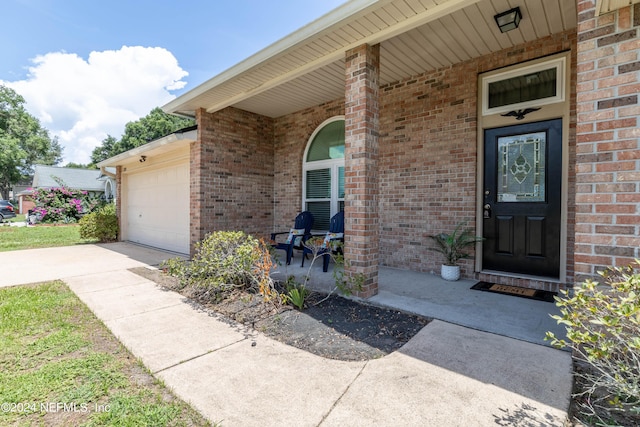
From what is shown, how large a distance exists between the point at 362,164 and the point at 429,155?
1.83 m

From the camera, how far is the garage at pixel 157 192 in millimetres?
6973

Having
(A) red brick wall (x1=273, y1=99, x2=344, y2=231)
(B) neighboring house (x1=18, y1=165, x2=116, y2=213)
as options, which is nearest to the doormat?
(A) red brick wall (x1=273, y1=99, x2=344, y2=231)

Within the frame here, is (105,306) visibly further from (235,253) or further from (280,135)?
(280,135)

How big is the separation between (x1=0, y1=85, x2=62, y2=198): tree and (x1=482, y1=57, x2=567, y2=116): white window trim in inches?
1446

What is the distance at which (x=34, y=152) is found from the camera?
35.1 meters

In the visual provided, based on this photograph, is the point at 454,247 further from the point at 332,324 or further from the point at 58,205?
the point at 58,205

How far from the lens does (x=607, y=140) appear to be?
2.02 metres

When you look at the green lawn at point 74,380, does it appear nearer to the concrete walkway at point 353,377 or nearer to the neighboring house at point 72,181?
the concrete walkway at point 353,377

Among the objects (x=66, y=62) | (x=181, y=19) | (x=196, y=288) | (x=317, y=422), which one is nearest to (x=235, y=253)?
(x=196, y=288)

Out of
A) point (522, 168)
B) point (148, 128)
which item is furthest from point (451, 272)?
point (148, 128)

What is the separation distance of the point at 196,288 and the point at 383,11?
3963mm

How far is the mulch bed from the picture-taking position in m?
2.45

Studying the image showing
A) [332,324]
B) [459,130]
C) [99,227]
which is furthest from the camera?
[99,227]

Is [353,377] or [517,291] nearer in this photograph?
[353,377]
